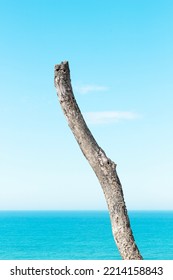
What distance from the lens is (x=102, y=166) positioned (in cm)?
467

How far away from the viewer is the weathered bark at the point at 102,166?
4645mm

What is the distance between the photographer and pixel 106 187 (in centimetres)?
466

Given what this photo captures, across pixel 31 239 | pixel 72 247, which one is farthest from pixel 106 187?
pixel 31 239

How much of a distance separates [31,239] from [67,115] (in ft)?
315

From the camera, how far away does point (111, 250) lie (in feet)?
267

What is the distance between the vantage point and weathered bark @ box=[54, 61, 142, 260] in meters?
4.64

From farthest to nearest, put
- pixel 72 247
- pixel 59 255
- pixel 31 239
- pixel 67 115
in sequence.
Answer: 1. pixel 31 239
2. pixel 72 247
3. pixel 59 255
4. pixel 67 115

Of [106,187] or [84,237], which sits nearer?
[106,187]
